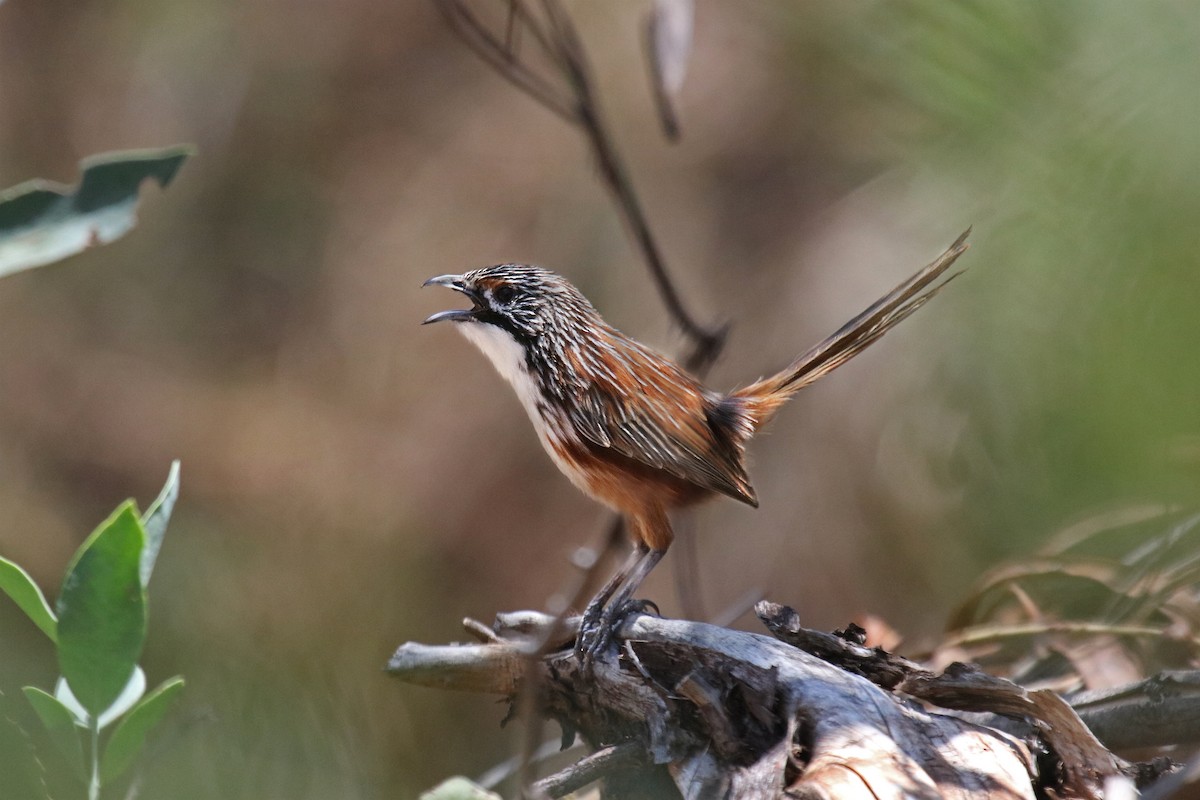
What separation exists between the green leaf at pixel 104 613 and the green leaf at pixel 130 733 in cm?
5

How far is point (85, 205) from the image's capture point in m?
2.14

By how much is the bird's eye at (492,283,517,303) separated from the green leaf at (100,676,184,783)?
1764 millimetres

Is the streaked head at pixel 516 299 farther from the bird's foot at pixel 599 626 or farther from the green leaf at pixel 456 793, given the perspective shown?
the green leaf at pixel 456 793

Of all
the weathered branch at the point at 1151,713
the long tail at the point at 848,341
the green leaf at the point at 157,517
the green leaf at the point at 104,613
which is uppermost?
the long tail at the point at 848,341

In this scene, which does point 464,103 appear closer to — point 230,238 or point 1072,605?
point 230,238

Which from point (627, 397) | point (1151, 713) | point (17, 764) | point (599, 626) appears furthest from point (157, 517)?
point (1151, 713)

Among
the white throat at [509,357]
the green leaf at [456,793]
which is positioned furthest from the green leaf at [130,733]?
the white throat at [509,357]

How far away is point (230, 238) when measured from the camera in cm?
654

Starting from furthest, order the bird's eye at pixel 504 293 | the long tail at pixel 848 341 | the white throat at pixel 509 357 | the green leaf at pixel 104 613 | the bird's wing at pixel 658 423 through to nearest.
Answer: the bird's eye at pixel 504 293, the white throat at pixel 509 357, the bird's wing at pixel 658 423, the long tail at pixel 848 341, the green leaf at pixel 104 613

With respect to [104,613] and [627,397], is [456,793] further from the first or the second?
[627,397]

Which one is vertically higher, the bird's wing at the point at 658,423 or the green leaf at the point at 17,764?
the bird's wing at the point at 658,423

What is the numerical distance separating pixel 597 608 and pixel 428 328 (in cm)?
380

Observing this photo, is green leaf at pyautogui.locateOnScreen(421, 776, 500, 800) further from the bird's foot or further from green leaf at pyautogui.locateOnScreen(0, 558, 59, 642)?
the bird's foot

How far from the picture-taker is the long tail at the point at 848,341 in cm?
270
